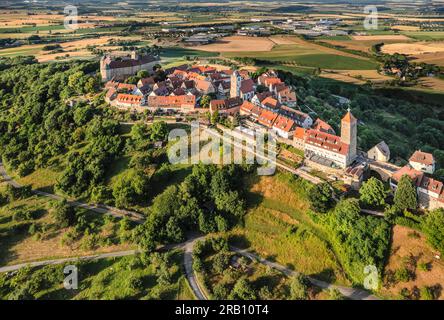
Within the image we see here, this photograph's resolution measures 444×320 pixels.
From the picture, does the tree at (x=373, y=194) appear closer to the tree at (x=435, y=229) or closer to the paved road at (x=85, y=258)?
the tree at (x=435, y=229)

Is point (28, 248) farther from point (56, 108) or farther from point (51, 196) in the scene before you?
point (56, 108)

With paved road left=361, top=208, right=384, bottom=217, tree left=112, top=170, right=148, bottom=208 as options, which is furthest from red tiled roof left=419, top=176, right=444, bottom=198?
tree left=112, top=170, right=148, bottom=208

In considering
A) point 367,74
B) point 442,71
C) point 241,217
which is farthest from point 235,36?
point 241,217

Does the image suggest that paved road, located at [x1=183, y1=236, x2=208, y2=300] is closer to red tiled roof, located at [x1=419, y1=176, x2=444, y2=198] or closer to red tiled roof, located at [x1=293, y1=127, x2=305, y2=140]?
red tiled roof, located at [x1=293, y1=127, x2=305, y2=140]

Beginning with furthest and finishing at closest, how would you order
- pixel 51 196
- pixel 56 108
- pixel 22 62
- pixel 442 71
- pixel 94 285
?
pixel 22 62 → pixel 442 71 → pixel 56 108 → pixel 51 196 → pixel 94 285

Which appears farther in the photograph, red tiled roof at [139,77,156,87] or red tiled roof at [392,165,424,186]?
red tiled roof at [139,77,156,87]

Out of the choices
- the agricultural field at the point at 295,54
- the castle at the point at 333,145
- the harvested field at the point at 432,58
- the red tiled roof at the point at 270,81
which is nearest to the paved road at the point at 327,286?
the castle at the point at 333,145
